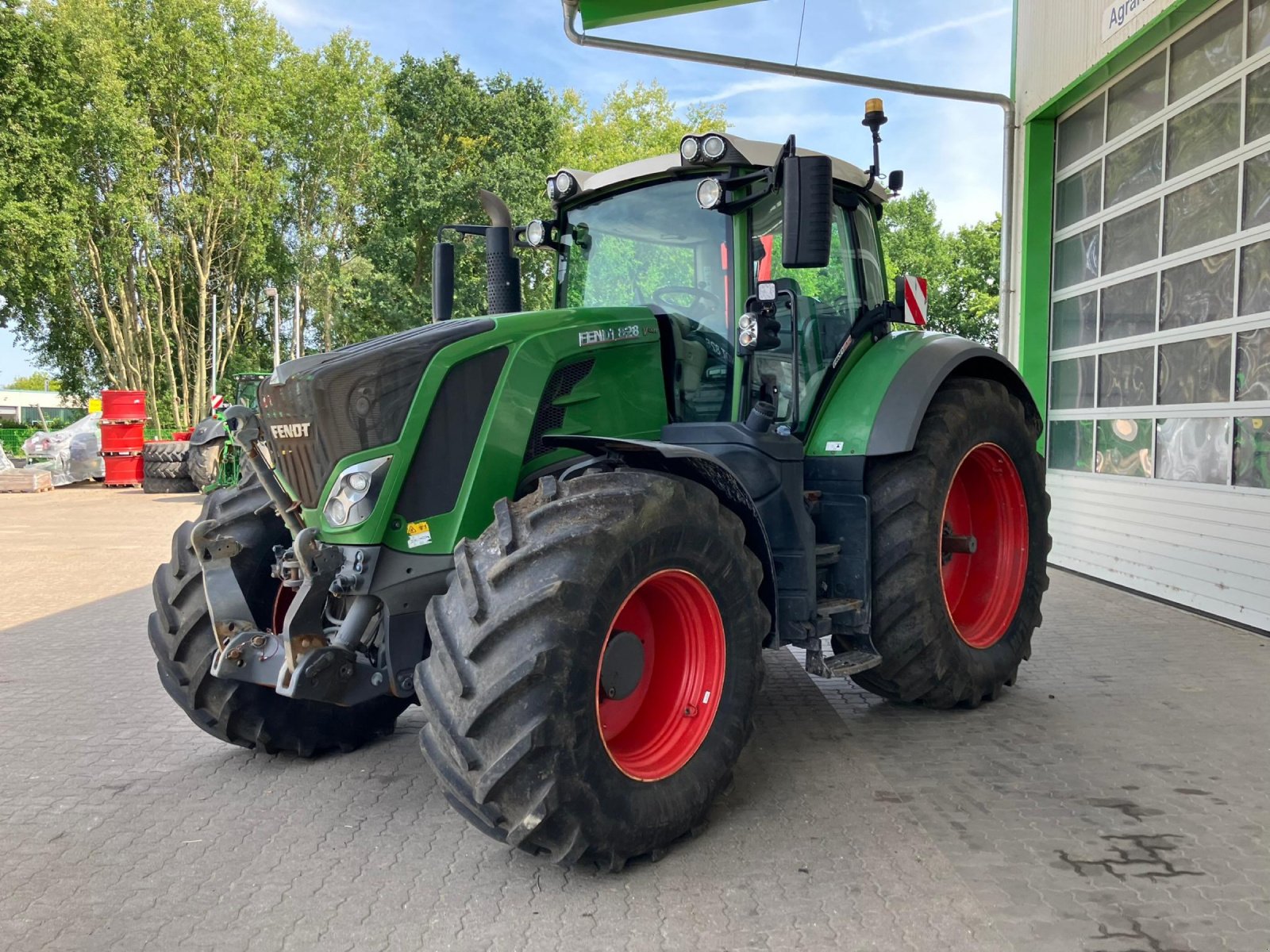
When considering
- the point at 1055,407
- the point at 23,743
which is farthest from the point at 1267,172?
the point at 23,743

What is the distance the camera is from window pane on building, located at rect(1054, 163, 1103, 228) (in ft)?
28.3

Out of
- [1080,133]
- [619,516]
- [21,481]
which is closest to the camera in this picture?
[619,516]

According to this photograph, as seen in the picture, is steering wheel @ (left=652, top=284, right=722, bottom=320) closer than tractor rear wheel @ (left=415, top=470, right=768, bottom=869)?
No

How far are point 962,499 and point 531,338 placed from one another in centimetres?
275

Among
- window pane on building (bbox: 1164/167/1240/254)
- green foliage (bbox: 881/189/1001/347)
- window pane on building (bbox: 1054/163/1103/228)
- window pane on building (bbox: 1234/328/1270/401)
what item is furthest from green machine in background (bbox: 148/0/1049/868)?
green foliage (bbox: 881/189/1001/347)

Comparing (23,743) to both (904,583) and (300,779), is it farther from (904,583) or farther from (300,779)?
(904,583)

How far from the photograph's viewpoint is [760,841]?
9.97 feet

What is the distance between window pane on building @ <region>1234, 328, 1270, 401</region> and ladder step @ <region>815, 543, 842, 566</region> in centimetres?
412

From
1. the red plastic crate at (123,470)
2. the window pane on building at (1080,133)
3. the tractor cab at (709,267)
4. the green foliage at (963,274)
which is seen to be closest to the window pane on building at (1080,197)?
the window pane on building at (1080,133)

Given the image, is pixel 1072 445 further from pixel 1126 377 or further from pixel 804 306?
pixel 804 306

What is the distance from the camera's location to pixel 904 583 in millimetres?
3973

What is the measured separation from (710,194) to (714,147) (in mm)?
175

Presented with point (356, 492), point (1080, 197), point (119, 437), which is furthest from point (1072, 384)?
point (119, 437)

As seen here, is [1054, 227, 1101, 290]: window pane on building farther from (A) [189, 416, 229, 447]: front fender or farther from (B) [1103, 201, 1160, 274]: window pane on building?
(A) [189, 416, 229, 447]: front fender
